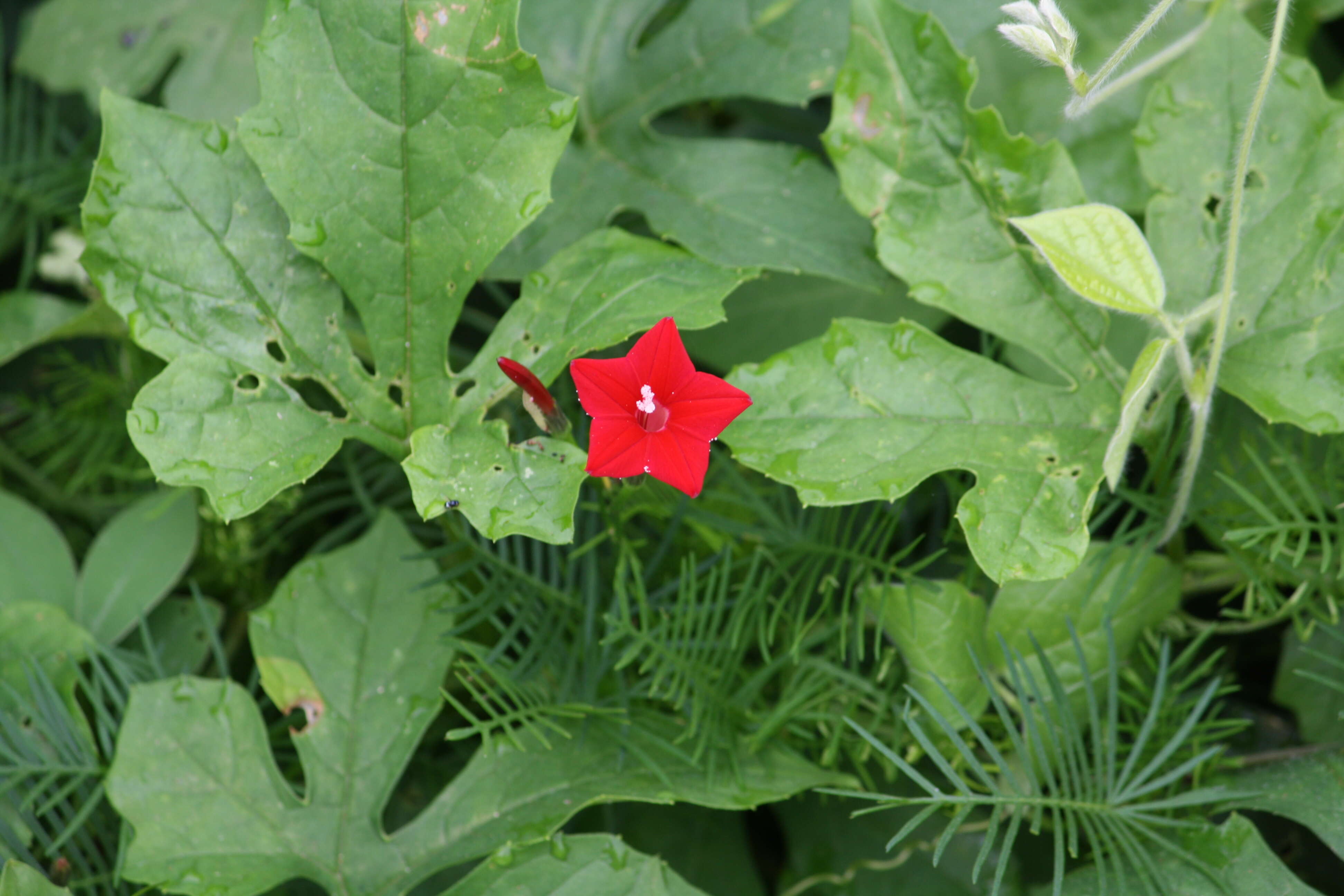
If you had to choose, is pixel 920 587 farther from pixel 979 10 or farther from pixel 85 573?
pixel 85 573

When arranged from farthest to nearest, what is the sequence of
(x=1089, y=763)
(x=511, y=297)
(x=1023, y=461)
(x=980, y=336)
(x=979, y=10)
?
(x=511, y=297) → (x=980, y=336) → (x=979, y=10) → (x=1089, y=763) → (x=1023, y=461)

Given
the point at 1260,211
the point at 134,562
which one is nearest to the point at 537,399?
the point at 134,562

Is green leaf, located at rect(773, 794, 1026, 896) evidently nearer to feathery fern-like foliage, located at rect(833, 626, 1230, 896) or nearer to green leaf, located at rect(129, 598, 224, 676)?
feathery fern-like foliage, located at rect(833, 626, 1230, 896)

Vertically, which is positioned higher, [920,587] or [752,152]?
[752,152]

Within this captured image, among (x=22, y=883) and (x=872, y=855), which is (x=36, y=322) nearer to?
(x=22, y=883)

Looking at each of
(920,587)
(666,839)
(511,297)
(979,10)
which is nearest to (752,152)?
(979,10)

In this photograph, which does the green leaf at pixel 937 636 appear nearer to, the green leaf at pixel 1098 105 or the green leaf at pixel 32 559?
the green leaf at pixel 1098 105
